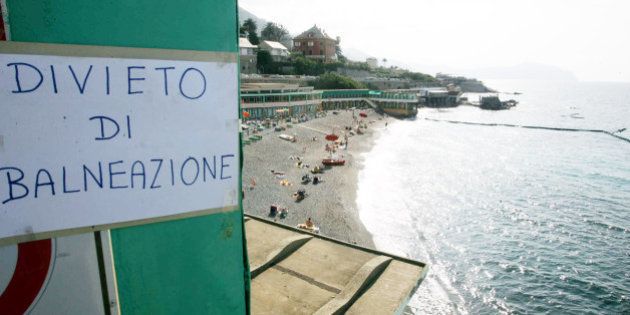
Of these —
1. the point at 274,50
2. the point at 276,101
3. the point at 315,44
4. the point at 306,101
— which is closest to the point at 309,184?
the point at 276,101

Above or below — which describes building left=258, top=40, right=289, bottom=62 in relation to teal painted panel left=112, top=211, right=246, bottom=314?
above

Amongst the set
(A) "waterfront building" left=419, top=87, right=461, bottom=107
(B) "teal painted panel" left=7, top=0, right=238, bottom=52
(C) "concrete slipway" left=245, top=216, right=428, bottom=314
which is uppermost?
(B) "teal painted panel" left=7, top=0, right=238, bottom=52

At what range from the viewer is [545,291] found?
56.9 ft

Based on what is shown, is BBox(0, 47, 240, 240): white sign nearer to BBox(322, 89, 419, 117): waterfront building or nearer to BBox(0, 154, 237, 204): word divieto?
Answer: BBox(0, 154, 237, 204): word divieto

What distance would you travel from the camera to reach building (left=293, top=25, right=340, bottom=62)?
9675 centimetres

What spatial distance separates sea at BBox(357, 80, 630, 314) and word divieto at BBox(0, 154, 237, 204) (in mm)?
14879

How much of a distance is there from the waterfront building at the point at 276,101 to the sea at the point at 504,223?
1504 cm

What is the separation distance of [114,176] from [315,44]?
99.8m

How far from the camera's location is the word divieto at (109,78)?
1781mm

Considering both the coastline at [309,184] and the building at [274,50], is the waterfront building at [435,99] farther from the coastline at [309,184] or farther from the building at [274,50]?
the coastline at [309,184]

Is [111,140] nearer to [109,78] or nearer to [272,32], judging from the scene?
[109,78]

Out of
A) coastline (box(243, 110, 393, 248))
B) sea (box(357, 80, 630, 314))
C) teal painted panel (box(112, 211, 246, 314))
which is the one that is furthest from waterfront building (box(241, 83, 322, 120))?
teal painted panel (box(112, 211, 246, 314))

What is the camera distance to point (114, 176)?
2.04 meters

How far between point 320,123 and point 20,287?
166 feet
